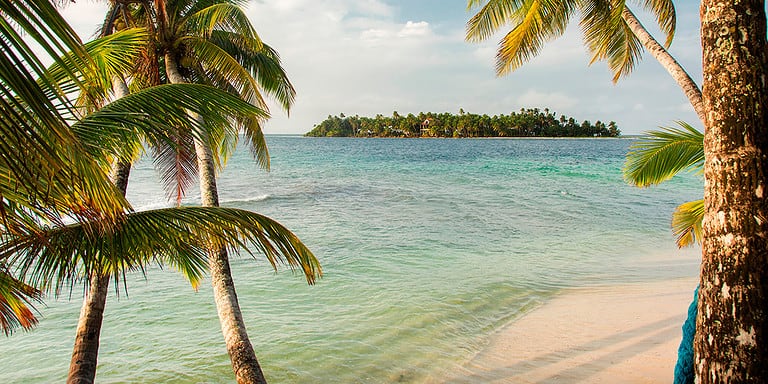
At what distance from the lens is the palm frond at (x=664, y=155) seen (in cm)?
495

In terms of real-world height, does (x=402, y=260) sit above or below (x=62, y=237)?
below

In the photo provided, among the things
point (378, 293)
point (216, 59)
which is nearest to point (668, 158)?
point (378, 293)

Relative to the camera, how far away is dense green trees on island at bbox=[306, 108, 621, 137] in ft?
390

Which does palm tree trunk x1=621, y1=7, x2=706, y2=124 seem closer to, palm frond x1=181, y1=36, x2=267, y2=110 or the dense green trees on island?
palm frond x1=181, y1=36, x2=267, y2=110

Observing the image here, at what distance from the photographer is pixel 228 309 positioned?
5113 millimetres

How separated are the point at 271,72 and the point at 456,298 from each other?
5382mm

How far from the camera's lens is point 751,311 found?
2.38m

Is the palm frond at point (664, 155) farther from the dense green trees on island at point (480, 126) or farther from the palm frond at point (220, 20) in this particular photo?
the dense green trees on island at point (480, 126)

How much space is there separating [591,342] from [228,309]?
4.87m

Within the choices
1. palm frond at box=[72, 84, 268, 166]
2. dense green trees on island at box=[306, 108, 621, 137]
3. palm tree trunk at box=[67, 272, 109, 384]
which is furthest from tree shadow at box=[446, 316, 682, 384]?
dense green trees on island at box=[306, 108, 621, 137]

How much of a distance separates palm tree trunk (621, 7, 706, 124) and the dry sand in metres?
3.23

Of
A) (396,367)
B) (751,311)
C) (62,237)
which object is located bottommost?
(396,367)

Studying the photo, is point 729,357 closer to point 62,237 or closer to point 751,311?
point 751,311

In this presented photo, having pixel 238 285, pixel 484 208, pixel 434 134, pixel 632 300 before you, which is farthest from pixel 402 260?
pixel 434 134
